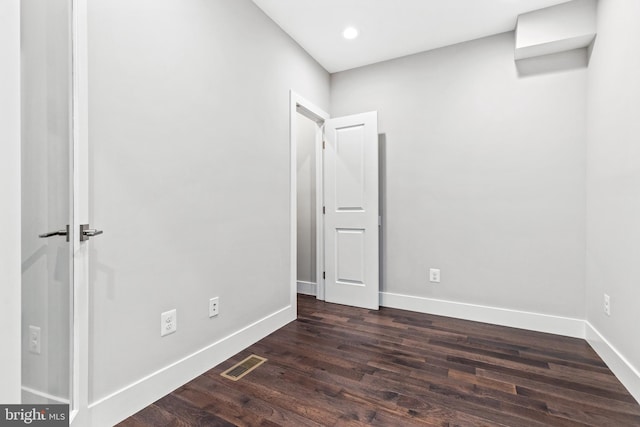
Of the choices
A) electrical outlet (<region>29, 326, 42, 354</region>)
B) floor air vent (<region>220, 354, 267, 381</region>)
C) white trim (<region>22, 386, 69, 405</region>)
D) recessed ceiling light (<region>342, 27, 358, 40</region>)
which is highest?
recessed ceiling light (<region>342, 27, 358, 40</region>)

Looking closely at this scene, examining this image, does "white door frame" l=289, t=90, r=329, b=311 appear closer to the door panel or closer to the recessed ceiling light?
the recessed ceiling light

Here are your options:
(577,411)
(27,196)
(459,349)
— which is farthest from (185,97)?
(577,411)

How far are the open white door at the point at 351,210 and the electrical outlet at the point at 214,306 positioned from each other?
5.36ft

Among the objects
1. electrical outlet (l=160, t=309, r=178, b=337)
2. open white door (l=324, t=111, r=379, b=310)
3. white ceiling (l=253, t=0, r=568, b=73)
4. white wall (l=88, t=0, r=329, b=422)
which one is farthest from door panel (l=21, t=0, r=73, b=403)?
open white door (l=324, t=111, r=379, b=310)

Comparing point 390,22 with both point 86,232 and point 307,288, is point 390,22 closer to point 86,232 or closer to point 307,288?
point 86,232

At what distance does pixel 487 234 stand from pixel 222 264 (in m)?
2.40

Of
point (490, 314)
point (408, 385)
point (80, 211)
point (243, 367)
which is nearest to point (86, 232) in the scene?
point (80, 211)

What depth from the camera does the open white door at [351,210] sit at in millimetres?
3293

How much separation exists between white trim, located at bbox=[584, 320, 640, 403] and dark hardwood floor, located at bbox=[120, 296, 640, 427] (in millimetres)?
48

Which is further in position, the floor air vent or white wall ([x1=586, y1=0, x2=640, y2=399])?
the floor air vent

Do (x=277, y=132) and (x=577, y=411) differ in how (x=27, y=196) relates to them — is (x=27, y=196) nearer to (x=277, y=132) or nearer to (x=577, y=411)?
(x=277, y=132)

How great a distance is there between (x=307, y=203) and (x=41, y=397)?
9.86 ft

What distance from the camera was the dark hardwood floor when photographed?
5.14ft

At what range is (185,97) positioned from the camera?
1896 millimetres
